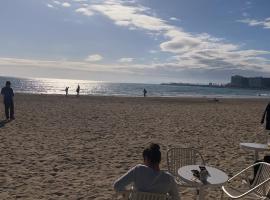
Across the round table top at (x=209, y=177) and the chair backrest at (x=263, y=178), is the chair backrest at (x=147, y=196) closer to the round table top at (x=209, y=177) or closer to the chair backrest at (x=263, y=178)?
the round table top at (x=209, y=177)

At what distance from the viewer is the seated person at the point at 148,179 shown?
3504mm

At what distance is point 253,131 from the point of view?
14.0m

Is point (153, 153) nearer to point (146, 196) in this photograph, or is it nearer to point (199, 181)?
point (146, 196)

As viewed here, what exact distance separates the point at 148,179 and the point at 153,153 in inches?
10.6

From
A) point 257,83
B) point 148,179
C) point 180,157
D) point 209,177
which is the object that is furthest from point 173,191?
point 257,83

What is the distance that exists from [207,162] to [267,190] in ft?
12.8

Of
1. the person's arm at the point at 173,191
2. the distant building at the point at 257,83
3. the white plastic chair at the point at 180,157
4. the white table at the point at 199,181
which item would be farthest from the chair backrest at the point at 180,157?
the distant building at the point at 257,83

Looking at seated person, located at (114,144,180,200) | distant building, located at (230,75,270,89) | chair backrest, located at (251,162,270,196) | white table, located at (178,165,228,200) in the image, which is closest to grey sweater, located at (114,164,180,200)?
seated person, located at (114,144,180,200)

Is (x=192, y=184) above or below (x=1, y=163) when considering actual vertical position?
above

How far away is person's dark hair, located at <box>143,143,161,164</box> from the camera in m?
3.44

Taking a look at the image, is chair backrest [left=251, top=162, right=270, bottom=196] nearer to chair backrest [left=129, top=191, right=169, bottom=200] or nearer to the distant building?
chair backrest [left=129, top=191, right=169, bottom=200]

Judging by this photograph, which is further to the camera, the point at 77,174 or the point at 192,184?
the point at 77,174

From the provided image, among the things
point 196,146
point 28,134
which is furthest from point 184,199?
point 28,134

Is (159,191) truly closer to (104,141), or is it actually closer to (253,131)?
(104,141)
